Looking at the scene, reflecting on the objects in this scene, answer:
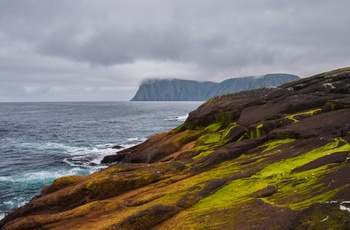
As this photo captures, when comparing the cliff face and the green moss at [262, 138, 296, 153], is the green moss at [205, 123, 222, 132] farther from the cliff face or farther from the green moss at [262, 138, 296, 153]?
the green moss at [262, 138, 296, 153]

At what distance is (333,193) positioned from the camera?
10.4 m

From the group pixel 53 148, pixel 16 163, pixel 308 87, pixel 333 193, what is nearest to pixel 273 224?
pixel 333 193

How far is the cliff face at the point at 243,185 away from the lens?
10.7 metres

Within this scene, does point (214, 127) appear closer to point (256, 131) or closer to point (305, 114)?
point (256, 131)

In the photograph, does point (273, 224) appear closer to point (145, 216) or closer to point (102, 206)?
point (145, 216)

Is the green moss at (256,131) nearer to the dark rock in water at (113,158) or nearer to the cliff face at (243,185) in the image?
the cliff face at (243,185)

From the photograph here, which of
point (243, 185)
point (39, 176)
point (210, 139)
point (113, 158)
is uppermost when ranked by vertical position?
point (210, 139)

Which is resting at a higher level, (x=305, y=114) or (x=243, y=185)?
(x=305, y=114)

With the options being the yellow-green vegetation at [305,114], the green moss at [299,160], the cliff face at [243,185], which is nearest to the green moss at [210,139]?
the cliff face at [243,185]

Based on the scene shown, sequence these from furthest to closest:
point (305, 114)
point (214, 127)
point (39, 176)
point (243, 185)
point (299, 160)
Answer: point (39, 176)
point (214, 127)
point (305, 114)
point (299, 160)
point (243, 185)

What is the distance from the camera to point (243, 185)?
14.1m

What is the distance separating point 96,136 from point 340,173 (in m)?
68.2

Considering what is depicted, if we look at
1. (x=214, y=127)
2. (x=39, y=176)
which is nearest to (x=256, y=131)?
(x=214, y=127)

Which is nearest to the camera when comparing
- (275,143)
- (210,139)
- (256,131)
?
(275,143)
